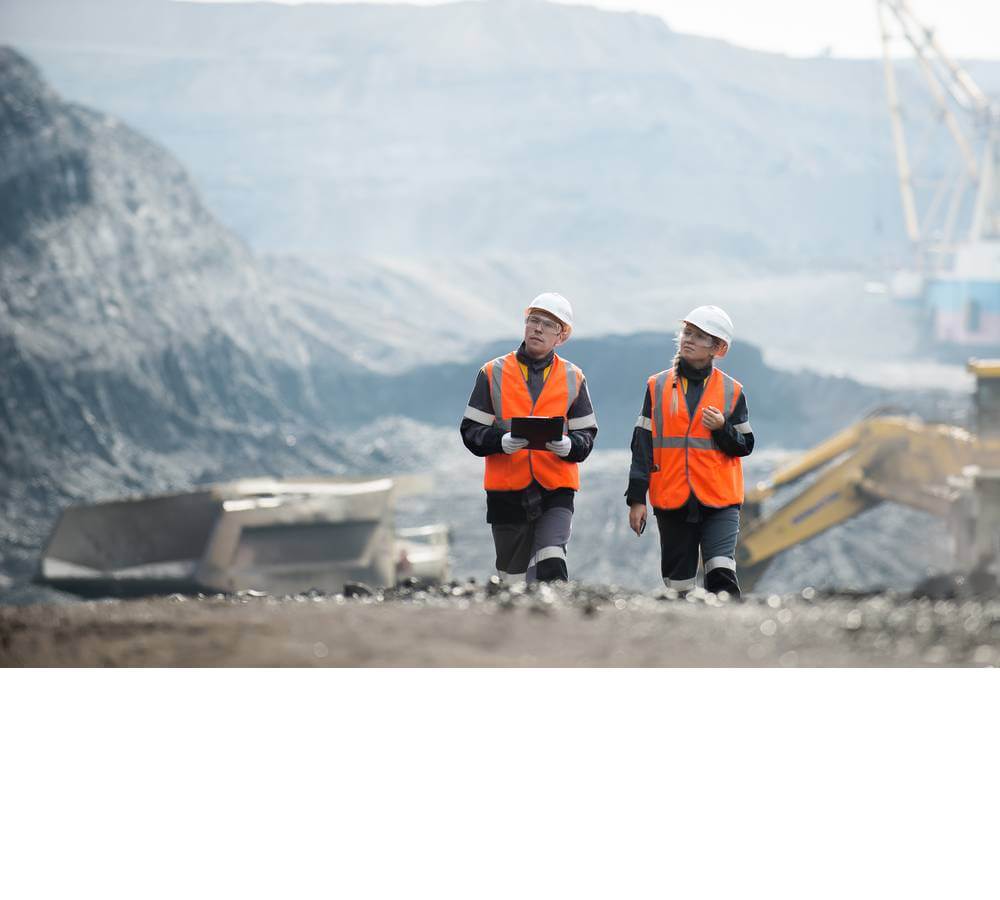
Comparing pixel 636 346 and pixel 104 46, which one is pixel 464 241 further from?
pixel 104 46

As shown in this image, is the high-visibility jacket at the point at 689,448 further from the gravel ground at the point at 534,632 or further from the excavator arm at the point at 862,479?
the excavator arm at the point at 862,479

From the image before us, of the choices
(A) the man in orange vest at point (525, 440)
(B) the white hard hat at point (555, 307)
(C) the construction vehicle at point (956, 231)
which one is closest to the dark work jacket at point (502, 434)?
(A) the man in orange vest at point (525, 440)

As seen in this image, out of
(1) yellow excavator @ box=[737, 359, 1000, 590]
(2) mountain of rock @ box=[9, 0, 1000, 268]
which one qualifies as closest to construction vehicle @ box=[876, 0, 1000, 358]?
(2) mountain of rock @ box=[9, 0, 1000, 268]

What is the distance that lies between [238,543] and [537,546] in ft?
25.4

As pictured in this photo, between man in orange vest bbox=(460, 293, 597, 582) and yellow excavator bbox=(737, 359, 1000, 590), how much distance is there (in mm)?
6055

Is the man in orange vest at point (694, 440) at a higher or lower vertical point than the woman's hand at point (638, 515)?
higher

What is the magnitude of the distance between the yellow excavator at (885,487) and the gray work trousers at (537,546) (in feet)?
19.6

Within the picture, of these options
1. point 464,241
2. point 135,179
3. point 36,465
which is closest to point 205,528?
point 36,465

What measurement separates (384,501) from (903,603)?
801 centimetres

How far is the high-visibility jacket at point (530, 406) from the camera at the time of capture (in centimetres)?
445

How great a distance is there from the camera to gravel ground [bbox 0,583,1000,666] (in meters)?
4.06

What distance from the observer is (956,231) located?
97.5 feet

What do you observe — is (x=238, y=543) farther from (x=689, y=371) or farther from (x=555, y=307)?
(x=689, y=371)

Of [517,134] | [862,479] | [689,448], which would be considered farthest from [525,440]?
[517,134]
